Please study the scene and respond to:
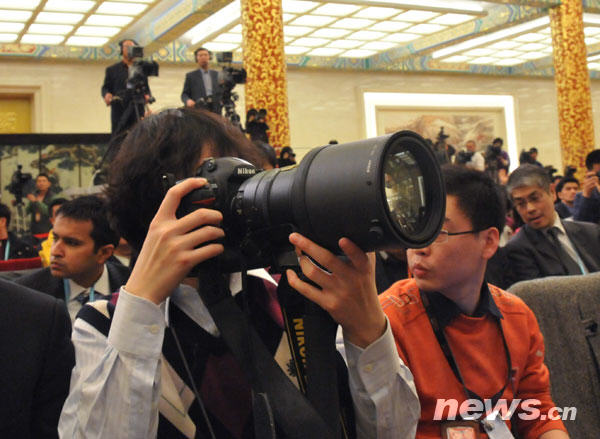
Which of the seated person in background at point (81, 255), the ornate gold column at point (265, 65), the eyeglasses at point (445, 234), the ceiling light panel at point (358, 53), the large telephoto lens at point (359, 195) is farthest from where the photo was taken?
the ceiling light panel at point (358, 53)

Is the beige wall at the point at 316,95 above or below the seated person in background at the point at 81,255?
above

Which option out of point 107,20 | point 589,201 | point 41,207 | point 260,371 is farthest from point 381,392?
point 107,20

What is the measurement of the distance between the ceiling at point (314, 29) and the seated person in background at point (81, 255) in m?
7.93

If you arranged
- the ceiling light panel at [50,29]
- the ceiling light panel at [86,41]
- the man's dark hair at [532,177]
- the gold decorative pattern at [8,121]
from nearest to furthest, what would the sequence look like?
the man's dark hair at [532,177]
the ceiling light panel at [50,29]
the ceiling light panel at [86,41]
the gold decorative pattern at [8,121]

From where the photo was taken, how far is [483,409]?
1576 mm

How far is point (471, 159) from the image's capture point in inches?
439

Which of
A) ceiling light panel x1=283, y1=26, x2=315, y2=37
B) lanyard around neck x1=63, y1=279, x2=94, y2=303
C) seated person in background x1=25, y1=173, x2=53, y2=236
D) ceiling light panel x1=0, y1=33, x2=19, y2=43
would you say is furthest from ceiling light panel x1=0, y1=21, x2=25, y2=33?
lanyard around neck x1=63, y1=279, x2=94, y2=303

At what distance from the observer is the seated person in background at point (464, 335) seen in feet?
5.15

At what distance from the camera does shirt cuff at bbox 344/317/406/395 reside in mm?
1014

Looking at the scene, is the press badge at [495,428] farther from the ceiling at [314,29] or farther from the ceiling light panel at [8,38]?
the ceiling light panel at [8,38]

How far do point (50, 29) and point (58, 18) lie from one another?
760 mm

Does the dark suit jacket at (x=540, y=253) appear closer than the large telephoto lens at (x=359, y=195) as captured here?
No

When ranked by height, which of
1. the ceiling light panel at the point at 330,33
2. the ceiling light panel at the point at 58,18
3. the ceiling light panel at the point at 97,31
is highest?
the ceiling light panel at the point at 330,33

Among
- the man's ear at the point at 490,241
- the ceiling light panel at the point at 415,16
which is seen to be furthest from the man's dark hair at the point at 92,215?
the ceiling light panel at the point at 415,16
